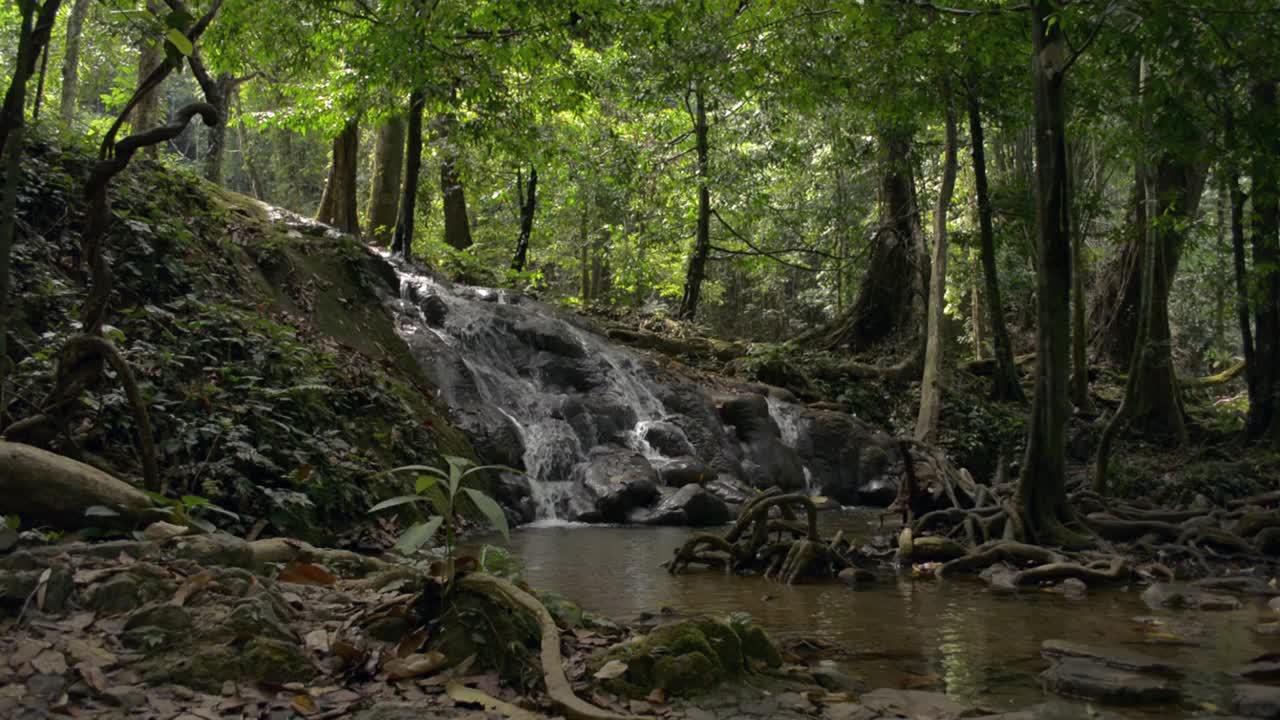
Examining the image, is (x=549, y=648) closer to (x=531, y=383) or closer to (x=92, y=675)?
(x=92, y=675)

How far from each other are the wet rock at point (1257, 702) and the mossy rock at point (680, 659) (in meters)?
2.06

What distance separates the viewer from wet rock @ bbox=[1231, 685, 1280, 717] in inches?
147

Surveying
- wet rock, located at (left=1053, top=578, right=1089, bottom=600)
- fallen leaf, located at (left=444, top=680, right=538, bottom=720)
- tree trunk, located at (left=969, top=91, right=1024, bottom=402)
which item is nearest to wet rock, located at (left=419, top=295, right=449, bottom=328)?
tree trunk, located at (left=969, top=91, right=1024, bottom=402)

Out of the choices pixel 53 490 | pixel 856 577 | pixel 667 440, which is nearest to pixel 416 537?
pixel 53 490

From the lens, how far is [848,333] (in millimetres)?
21281

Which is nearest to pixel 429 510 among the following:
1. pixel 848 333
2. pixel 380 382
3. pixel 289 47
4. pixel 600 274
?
pixel 380 382

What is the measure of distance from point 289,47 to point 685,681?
12.3 m

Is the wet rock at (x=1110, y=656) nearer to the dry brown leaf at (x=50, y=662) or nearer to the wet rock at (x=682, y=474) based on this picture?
the dry brown leaf at (x=50, y=662)

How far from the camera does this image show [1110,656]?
4.69 meters

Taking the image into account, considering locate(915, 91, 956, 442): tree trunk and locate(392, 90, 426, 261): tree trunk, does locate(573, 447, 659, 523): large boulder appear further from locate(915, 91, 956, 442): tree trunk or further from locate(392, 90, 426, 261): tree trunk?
locate(392, 90, 426, 261): tree trunk

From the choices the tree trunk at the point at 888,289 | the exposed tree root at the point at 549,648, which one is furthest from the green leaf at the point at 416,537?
the tree trunk at the point at 888,289

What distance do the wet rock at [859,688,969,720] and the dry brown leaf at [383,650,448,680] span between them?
70.5 inches

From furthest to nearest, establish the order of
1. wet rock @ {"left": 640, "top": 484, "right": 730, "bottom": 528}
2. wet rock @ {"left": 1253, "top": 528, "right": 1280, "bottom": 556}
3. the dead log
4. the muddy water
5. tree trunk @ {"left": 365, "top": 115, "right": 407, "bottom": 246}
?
tree trunk @ {"left": 365, "top": 115, "right": 407, "bottom": 246}
wet rock @ {"left": 640, "top": 484, "right": 730, "bottom": 528}
wet rock @ {"left": 1253, "top": 528, "right": 1280, "bottom": 556}
the muddy water
the dead log

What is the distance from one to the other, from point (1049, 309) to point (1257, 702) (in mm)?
5420
